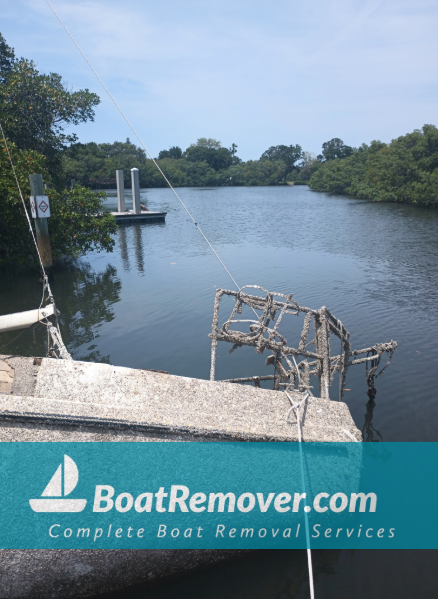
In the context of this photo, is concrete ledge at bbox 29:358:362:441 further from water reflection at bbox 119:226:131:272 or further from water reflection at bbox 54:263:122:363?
water reflection at bbox 119:226:131:272

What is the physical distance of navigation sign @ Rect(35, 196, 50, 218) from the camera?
14688mm

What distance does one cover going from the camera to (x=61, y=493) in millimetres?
3953

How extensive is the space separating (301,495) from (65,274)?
52.6 ft

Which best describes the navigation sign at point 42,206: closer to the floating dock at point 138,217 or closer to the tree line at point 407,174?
the floating dock at point 138,217

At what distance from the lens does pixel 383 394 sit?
911cm

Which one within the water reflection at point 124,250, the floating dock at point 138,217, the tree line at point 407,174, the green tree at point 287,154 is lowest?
the water reflection at point 124,250

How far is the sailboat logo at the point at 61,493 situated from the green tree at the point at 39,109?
19.3 metres

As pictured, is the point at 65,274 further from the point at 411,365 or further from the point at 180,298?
the point at 411,365

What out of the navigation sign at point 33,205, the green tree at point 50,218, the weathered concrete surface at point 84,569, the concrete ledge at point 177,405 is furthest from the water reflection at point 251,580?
the green tree at point 50,218

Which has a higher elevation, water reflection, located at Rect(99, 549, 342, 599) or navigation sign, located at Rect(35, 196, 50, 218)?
navigation sign, located at Rect(35, 196, 50, 218)

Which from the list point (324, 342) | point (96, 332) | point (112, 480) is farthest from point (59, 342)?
point (96, 332)

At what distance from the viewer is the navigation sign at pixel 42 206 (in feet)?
48.2

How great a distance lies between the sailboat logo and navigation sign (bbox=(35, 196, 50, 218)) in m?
12.5

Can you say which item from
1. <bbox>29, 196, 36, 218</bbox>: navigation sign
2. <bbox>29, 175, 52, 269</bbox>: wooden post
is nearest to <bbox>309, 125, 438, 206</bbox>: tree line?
<bbox>29, 175, 52, 269</bbox>: wooden post
